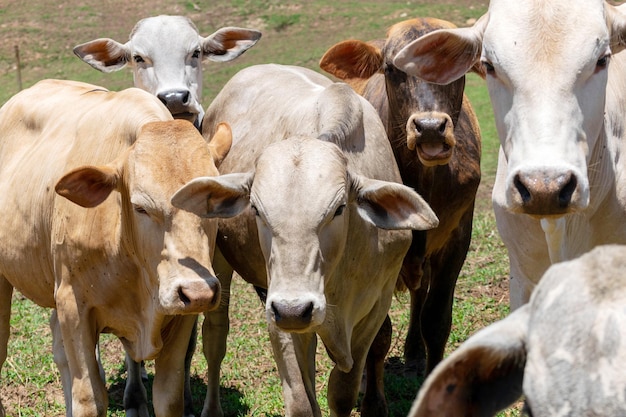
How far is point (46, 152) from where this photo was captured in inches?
216

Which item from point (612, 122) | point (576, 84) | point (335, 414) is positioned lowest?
point (335, 414)

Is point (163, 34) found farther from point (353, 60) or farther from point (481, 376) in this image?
point (481, 376)

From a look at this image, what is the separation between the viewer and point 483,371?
2.54m

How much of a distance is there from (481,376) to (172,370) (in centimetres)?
274

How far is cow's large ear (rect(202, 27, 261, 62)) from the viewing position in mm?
7695

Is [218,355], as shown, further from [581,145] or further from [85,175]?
[581,145]

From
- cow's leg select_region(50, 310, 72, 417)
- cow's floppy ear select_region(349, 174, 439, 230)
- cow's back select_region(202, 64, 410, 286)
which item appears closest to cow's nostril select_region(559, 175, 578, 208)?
cow's floppy ear select_region(349, 174, 439, 230)

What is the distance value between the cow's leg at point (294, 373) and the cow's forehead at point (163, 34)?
2861 mm

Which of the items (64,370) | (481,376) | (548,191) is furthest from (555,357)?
(64,370)

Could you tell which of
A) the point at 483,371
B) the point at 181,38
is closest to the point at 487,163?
the point at 181,38

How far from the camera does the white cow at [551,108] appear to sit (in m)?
3.74

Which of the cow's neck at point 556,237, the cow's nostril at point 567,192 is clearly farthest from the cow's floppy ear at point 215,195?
the cow's nostril at point 567,192

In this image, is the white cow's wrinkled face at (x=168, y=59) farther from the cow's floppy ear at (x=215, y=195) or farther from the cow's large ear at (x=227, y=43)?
the cow's floppy ear at (x=215, y=195)

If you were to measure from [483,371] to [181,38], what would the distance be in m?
5.09
